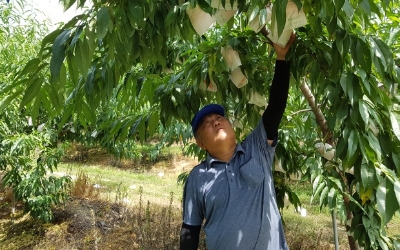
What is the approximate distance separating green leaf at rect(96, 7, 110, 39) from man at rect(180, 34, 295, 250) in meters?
0.57

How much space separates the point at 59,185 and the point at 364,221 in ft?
11.6

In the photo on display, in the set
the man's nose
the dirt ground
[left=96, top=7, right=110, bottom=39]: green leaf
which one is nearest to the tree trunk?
the man's nose

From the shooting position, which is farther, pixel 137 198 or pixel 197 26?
pixel 137 198

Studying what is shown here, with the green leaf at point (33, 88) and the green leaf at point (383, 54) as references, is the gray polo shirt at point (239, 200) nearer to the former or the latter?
the green leaf at point (383, 54)

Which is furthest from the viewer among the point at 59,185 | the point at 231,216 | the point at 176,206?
the point at 176,206

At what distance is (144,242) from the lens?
3.66m

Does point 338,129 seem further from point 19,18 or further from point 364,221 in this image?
point 19,18

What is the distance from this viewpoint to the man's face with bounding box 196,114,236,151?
1159mm

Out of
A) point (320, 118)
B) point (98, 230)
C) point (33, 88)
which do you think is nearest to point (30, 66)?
point (33, 88)

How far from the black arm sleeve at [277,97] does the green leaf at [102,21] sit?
0.60 metres

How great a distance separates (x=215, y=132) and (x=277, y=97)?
21 centimetres

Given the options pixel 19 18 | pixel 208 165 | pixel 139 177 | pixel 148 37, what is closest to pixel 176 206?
pixel 139 177

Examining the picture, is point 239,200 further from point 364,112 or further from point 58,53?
point 58,53

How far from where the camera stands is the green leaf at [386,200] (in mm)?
835
